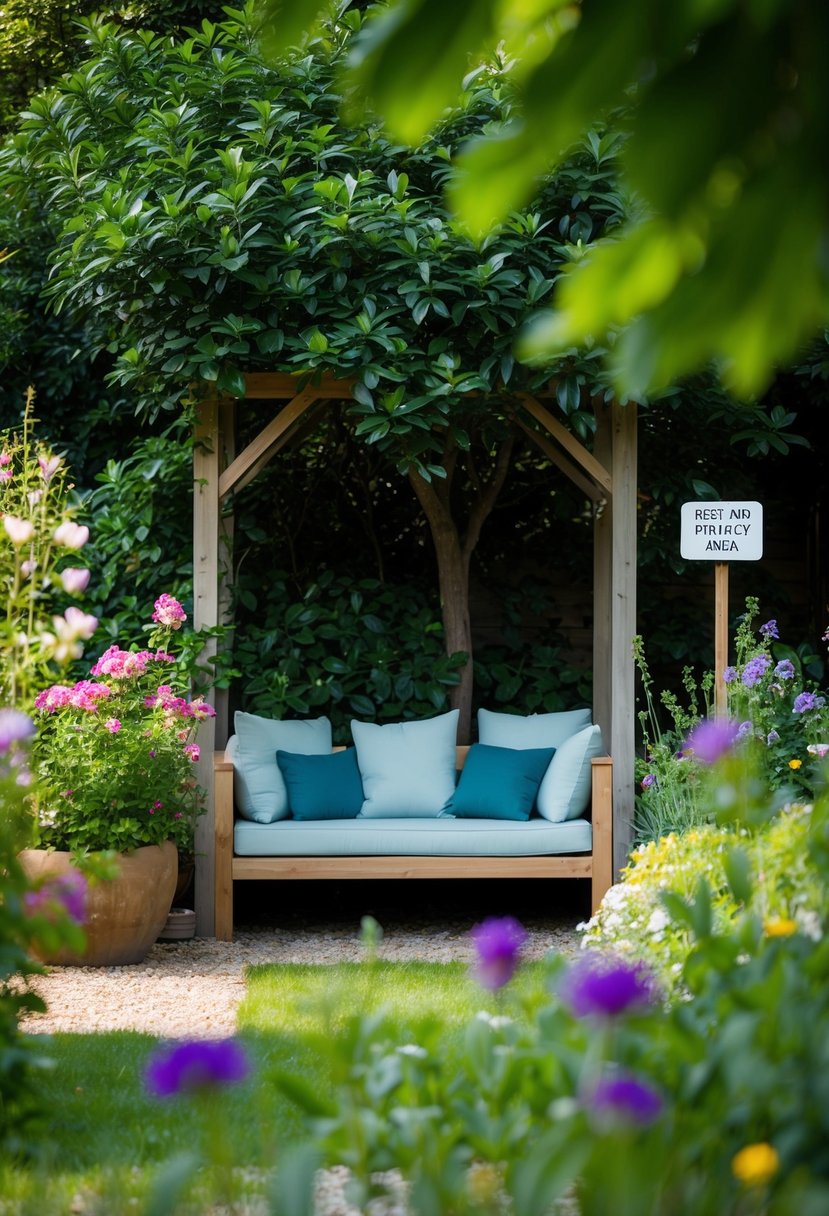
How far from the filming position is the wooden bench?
4922mm

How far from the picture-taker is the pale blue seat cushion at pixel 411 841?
16.2 ft

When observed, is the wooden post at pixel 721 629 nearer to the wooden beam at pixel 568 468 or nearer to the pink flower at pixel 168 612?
the wooden beam at pixel 568 468

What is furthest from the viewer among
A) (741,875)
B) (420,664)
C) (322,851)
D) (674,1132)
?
(420,664)

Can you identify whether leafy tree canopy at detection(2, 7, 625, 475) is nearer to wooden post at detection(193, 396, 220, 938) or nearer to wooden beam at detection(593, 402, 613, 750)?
wooden post at detection(193, 396, 220, 938)

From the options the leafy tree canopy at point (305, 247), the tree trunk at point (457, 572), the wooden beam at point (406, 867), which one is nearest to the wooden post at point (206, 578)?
the wooden beam at point (406, 867)

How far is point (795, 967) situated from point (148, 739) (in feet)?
10.7

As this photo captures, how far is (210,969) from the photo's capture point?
445 centimetres

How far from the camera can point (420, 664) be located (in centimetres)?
589

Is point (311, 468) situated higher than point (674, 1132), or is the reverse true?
point (311, 468)

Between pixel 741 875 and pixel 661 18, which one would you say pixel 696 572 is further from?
pixel 661 18

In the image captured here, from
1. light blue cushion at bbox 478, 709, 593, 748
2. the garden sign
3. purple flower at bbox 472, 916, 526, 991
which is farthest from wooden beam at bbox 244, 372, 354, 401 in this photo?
purple flower at bbox 472, 916, 526, 991

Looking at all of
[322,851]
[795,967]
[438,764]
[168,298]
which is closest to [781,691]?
[438,764]

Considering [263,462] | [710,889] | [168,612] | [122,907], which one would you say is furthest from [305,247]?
[710,889]

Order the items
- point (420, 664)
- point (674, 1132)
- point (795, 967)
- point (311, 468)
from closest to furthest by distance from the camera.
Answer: point (674, 1132), point (795, 967), point (420, 664), point (311, 468)
